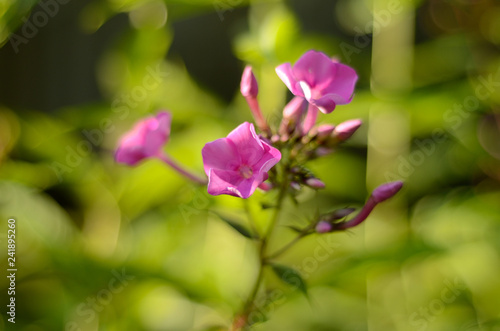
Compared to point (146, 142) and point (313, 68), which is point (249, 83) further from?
point (146, 142)

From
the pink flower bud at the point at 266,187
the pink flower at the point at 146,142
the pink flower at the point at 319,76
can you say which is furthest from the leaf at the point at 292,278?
the pink flower at the point at 146,142

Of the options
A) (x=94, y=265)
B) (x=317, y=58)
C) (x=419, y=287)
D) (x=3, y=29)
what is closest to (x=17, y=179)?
(x=94, y=265)

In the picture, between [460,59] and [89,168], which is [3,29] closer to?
[89,168]

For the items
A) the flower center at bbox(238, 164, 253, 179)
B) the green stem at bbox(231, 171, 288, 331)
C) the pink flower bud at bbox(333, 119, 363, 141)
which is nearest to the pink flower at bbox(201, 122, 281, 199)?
the flower center at bbox(238, 164, 253, 179)

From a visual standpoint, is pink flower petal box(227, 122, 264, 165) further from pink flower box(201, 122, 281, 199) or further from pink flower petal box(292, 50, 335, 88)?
pink flower petal box(292, 50, 335, 88)

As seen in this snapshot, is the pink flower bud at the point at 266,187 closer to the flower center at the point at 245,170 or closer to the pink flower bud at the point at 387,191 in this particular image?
the flower center at the point at 245,170

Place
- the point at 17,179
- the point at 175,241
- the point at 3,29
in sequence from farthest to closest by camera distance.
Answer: the point at 175,241 → the point at 17,179 → the point at 3,29

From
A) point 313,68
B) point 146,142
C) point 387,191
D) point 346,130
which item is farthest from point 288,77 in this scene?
point 146,142
